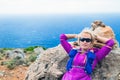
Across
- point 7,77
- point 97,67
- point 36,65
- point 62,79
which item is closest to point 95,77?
point 97,67

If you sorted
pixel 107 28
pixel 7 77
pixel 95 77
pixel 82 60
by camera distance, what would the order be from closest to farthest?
pixel 82 60 < pixel 95 77 < pixel 107 28 < pixel 7 77

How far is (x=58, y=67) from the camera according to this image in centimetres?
985

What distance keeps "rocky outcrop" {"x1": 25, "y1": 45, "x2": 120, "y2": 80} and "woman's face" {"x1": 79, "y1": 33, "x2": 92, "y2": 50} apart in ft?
3.29

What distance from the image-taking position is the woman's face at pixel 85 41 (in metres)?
8.58

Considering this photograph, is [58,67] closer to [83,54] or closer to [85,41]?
[83,54]

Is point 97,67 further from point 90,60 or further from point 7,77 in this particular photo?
point 7,77

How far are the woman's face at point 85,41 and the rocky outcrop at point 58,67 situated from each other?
1004mm

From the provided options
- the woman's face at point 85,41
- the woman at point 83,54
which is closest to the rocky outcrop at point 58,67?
the woman at point 83,54

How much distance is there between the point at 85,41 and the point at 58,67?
1529 mm

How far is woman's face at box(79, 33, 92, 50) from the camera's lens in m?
8.58

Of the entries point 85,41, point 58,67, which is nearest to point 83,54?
point 85,41

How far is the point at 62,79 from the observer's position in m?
9.09

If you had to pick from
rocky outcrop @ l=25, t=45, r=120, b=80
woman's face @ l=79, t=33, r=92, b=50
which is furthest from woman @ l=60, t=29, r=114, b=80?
rocky outcrop @ l=25, t=45, r=120, b=80

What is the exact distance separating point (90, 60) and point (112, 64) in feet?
3.48
